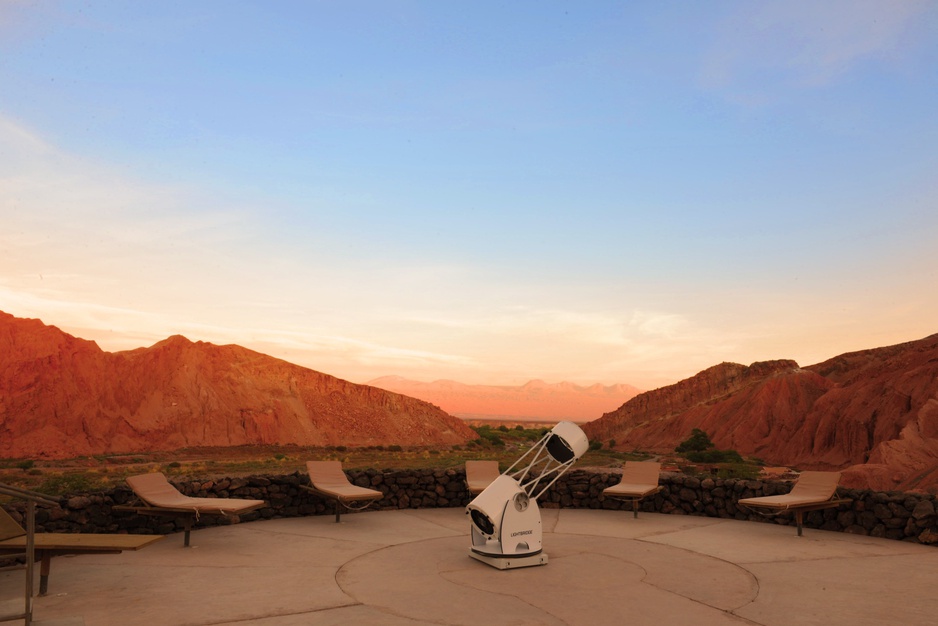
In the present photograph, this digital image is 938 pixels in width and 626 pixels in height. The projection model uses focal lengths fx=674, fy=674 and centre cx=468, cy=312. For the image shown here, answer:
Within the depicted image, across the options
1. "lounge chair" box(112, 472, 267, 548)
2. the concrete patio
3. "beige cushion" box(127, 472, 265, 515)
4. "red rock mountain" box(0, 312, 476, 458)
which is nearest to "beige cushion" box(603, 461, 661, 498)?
the concrete patio

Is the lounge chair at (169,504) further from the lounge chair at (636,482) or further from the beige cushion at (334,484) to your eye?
the lounge chair at (636,482)

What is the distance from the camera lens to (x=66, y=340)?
6234 centimetres

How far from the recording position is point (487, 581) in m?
7.00

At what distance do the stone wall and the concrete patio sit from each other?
41cm

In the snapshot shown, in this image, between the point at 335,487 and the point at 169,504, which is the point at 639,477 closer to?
the point at 335,487

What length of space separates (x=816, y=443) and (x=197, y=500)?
1556 inches

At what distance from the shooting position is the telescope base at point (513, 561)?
24.6 feet

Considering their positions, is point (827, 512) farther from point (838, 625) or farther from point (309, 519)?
point (309, 519)

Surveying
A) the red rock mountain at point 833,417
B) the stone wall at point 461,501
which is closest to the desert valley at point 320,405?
the red rock mountain at point 833,417

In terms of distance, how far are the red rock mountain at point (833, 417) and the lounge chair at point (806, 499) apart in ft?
32.4

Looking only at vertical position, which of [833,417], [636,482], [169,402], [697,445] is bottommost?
[697,445]

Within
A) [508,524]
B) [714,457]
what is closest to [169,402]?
[714,457]

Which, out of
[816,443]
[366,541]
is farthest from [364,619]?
[816,443]

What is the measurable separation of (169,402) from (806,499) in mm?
57992
